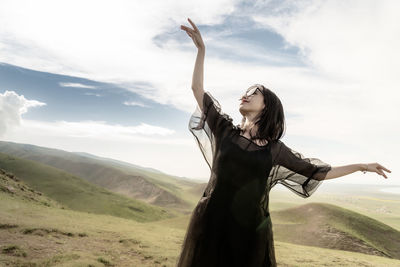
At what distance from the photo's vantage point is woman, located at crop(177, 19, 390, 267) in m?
3.12

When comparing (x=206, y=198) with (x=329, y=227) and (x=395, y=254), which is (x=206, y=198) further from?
(x=395, y=254)

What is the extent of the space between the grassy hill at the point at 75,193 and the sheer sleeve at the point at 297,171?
183 ft

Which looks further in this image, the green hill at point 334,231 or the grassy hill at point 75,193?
the grassy hill at point 75,193

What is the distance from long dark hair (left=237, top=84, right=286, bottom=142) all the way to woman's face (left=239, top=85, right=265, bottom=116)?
0.17 feet

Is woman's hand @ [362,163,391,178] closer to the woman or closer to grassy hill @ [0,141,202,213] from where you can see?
the woman

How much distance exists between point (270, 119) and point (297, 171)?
81cm

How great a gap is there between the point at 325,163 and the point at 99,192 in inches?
2790

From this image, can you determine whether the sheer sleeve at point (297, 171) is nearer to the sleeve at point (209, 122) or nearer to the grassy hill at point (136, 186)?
the sleeve at point (209, 122)

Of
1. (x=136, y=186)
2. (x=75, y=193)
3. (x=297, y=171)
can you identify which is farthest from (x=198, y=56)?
(x=136, y=186)

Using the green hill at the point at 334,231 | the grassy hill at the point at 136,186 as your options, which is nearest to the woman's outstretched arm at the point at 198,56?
the green hill at the point at 334,231

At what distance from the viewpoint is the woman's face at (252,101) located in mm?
3570

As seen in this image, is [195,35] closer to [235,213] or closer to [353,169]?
[235,213]


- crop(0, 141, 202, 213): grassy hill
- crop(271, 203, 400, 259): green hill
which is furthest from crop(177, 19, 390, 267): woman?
crop(0, 141, 202, 213): grassy hill

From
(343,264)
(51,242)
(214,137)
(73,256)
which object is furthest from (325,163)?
(343,264)
